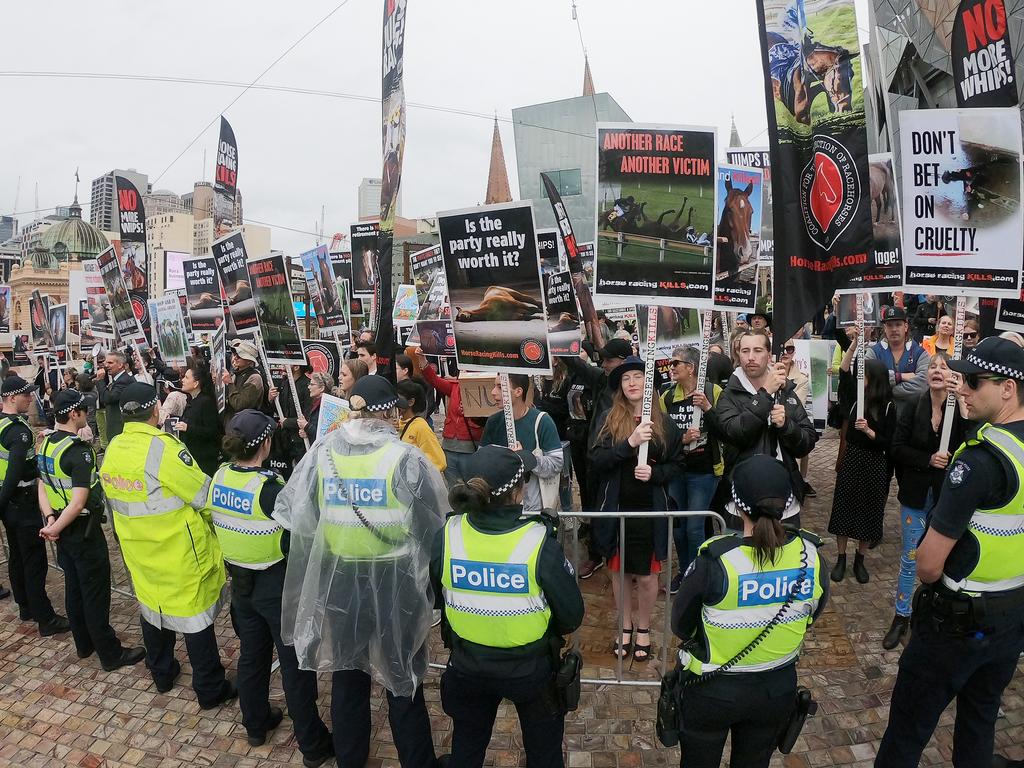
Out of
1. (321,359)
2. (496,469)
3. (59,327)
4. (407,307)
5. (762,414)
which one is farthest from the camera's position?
(59,327)

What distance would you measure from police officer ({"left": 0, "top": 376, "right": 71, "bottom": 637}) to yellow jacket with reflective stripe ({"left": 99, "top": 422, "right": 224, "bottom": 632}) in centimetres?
182

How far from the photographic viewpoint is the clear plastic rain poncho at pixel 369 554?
3574mm

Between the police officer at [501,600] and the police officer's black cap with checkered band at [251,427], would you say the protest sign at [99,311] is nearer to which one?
the police officer's black cap with checkered band at [251,427]

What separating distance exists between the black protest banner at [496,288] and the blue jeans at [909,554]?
317 cm

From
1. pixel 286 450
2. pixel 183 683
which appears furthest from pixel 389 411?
pixel 286 450

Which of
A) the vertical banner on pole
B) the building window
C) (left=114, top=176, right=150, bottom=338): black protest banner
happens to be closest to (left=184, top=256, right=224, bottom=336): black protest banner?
(left=114, top=176, right=150, bottom=338): black protest banner

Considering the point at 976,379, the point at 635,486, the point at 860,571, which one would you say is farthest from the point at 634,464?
the point at 860,571

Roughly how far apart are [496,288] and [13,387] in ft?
15.0

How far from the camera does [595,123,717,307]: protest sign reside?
Result: 4512 mm

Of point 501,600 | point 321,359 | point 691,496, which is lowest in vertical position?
point 691,496

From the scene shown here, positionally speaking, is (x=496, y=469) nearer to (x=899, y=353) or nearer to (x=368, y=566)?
(x=368, y=566)

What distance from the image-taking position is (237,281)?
7.63 meters

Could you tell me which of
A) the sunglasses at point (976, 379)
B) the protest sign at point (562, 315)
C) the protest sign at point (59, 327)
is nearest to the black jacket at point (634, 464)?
the protest sign at point (562, 315)

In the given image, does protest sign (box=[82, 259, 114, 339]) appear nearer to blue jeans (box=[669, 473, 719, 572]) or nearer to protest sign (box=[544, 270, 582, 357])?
protest sign (box=[544, 270, 582, 357])
